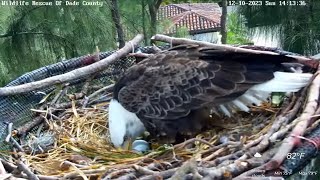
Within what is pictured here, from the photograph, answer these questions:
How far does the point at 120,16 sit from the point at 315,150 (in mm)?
2124

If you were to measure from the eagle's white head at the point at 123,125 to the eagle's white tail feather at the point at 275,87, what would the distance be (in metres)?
0.27

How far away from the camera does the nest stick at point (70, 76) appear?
1.76m

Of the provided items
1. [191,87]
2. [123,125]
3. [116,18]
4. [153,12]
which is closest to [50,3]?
[116,18]

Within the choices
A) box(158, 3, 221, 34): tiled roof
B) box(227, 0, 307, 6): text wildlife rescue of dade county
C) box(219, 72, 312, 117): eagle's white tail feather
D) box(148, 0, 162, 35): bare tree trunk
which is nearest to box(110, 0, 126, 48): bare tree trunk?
box(148, 0, 162, 35): bare tree trunk

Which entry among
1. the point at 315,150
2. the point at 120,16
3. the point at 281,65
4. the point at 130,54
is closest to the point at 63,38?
the point at 120,16

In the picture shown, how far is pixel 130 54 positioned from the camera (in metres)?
2.12

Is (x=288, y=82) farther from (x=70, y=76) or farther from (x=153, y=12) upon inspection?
(x=153, y=12)

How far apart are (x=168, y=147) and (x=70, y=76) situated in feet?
1.52

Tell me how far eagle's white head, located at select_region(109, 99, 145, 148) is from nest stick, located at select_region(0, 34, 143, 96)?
0.20m

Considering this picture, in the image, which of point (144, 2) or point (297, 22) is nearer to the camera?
point (297, 22)

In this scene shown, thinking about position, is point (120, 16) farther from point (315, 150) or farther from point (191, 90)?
point (315, 150)

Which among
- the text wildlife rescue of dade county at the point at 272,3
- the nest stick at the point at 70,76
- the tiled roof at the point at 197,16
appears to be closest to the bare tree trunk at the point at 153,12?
the text wildlife rescue of dade county at the point at 272,3

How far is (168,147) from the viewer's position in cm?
156

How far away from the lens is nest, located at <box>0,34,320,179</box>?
1.28m
